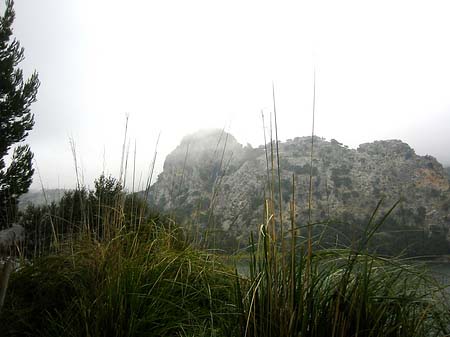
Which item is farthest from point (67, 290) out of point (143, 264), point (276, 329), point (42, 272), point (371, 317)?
point (371, 317)

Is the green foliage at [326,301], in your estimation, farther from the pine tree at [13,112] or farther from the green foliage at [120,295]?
the pine tree at [13,112]

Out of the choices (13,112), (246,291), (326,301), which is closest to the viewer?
(326,301)

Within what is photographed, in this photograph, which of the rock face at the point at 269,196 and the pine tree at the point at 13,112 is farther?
the pine tree at the point at 13,112

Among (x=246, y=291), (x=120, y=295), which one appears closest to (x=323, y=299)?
(x=246, y=291)

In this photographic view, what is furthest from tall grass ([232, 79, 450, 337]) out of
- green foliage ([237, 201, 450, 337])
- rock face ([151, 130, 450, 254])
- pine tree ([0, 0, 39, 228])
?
pine tree ([0, 0, 39, 228])

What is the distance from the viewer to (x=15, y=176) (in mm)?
8352

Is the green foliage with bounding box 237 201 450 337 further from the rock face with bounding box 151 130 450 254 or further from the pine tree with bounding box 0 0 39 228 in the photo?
the pine tree with bounding box 0 0 39 228

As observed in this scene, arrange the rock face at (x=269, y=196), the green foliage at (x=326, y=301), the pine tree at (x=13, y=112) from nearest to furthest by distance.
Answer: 1. the green foliage at (x=326, y=301)
2. the rock face at (x=269, y=196)
3. the pine tree at (x=13, y=112)

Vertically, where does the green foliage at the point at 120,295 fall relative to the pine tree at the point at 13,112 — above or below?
below

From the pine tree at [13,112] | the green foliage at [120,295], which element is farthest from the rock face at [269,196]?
the pine tree at [13,112]

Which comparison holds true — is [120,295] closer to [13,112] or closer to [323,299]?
[323,299]

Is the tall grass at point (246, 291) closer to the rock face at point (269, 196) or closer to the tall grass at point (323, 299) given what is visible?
the tall grass at point (323, 299)

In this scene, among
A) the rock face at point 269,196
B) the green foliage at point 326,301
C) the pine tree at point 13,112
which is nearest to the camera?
the green foliage at point 326,301

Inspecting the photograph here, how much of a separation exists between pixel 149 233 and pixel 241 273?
114cm
